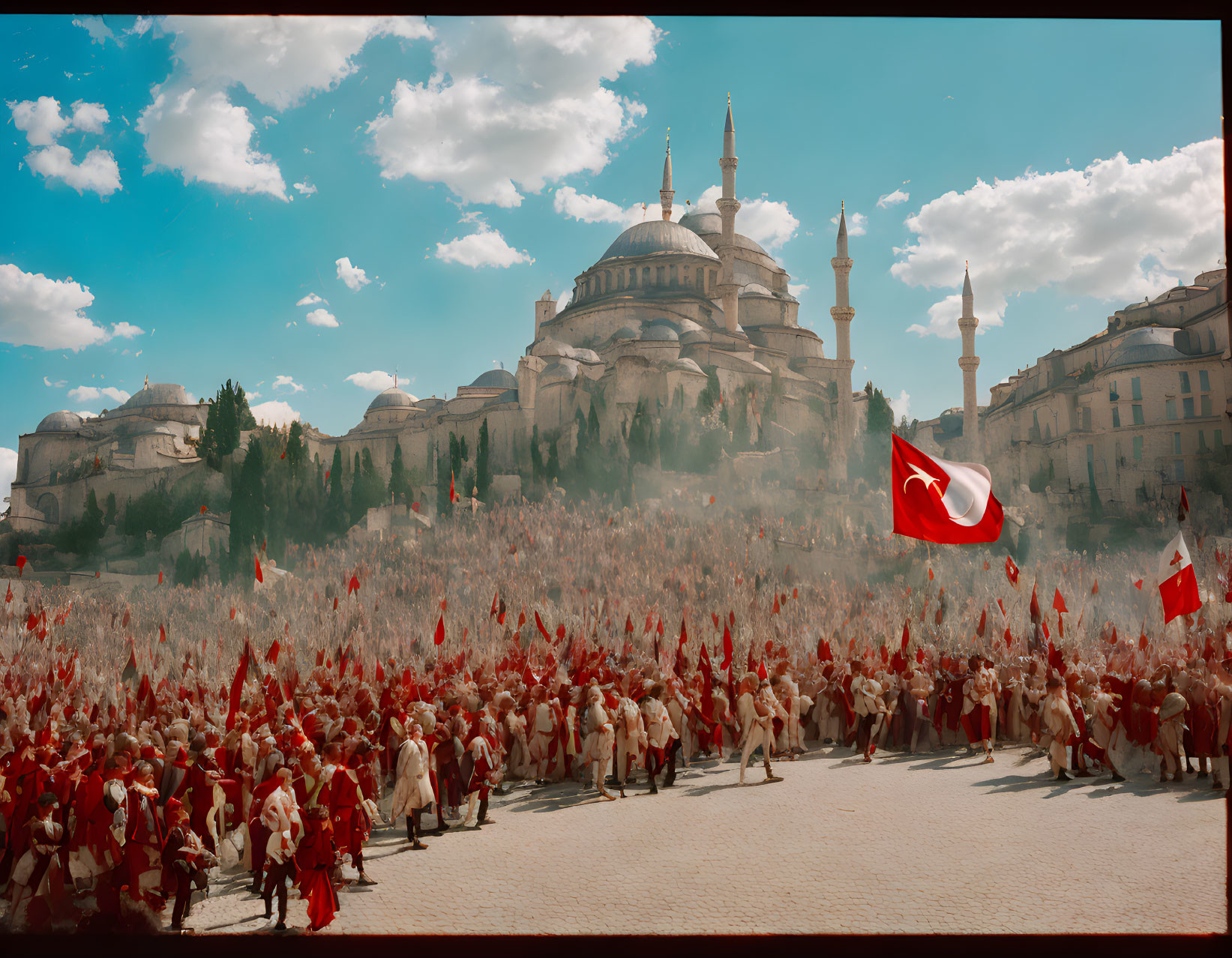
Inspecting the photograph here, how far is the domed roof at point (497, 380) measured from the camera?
4378 centimetres

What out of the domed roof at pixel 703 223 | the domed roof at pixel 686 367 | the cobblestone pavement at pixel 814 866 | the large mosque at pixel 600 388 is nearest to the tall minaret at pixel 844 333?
the large mosque at pixel 600 388

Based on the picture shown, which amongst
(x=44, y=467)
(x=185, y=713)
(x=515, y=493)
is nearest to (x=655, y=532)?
(x=515, y=493)

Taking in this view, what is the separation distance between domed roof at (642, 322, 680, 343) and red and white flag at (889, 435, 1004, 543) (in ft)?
103

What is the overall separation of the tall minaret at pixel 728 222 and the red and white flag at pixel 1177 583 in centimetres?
3045

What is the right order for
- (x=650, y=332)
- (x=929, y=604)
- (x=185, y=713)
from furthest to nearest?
(x=650, y=332) → (x=929, y=604) → (x=185, y=713)

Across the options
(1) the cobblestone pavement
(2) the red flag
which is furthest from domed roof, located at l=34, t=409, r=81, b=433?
(1) the cobblestone pavement

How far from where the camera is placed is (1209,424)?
2680cm

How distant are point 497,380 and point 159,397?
53.7ft

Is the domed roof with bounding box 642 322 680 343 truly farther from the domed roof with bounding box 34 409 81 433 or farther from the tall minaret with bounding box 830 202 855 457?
the domed roof with bounding box 34 409 81 433

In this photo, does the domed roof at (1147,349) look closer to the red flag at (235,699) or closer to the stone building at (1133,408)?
the stone building at (1133,408)

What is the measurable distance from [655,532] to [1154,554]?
1517 centimetres

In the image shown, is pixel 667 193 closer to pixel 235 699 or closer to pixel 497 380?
pixel 497 380

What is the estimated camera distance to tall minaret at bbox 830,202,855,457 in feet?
120
